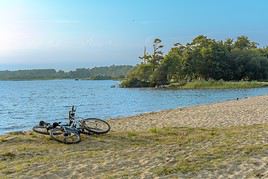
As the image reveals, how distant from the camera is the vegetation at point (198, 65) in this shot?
101375 millimetres

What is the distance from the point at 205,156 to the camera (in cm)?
921

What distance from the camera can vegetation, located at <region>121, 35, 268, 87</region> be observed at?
101m

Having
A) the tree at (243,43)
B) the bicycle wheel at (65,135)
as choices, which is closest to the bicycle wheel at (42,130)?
the bicycle wheel at (65,135)

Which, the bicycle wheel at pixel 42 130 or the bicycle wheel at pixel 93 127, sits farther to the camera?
the bicycle wheel at pixel 93 127

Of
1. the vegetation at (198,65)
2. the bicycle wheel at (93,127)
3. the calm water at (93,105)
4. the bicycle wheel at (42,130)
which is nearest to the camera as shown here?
the bicycle wheel at (42,130)

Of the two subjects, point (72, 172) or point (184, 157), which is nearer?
point (72, 172)

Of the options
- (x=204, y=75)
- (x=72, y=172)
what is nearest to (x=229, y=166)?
(x=72, y=172)

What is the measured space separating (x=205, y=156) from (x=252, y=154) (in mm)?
1103

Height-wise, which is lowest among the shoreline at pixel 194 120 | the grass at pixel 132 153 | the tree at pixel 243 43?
the shoreline at pixel 194 120

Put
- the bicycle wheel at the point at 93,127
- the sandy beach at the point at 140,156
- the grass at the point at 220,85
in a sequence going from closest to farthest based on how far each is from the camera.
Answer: the sandy beach at the point at 140,156 → the bicycle wheel at the point at 93,127 → the grass at the point at 220,85

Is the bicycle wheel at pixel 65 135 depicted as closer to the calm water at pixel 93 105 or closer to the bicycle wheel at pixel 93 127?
the bicycle wheel at pixel 93 127

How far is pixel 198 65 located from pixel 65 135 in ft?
300

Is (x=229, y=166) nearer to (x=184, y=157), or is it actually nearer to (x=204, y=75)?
(x=184, y=157)

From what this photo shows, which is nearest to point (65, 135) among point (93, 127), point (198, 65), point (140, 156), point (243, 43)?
point (93, 127)
